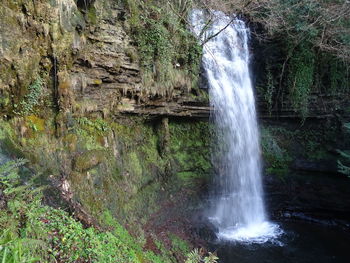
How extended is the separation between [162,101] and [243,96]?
318 cm

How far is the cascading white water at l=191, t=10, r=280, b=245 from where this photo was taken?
8.80 meters

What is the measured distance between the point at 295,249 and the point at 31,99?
7926 mm

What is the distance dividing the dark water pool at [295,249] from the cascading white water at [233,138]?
24.6 inches

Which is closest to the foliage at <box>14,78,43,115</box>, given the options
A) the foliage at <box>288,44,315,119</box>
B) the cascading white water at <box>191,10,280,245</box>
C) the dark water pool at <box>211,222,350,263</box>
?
the cascading white water at <box>191,10,280,245</box>

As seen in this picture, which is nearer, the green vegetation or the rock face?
the rock face

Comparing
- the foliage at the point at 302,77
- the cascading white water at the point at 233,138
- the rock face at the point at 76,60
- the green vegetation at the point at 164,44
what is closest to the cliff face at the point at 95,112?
the rock face at the point at 76,60

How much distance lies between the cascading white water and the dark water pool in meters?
0.63

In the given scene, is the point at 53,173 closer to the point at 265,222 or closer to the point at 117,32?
the point at 117,32

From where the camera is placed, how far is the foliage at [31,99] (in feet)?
15.5

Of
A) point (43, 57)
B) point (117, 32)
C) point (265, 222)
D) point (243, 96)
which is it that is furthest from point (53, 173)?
point (265, 222)

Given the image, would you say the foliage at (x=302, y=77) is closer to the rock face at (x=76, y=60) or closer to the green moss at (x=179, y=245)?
the rock face at (x=76, y=60)

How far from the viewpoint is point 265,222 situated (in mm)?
9531

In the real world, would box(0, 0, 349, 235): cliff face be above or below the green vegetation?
below

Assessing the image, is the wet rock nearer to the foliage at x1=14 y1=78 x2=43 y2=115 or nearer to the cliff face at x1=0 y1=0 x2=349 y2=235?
the cliff face at x1=0 y1=0 x2=349 y2=235
